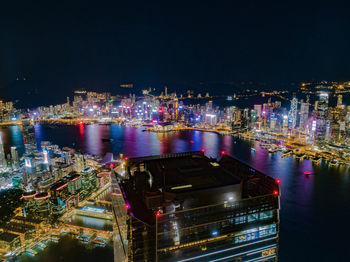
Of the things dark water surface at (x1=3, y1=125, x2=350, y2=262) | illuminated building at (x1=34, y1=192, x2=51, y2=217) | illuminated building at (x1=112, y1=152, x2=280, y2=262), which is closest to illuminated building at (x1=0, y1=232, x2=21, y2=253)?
illuminated building at (x1=34, y1=192, x2=51, y2=217)

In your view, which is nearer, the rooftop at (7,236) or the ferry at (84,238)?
the rooftop at (7,236)

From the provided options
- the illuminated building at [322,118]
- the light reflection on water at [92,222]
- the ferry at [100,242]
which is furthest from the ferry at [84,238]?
the illuminated building at [322,118]

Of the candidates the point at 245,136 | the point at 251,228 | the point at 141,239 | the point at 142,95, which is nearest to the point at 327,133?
the point at 245,136

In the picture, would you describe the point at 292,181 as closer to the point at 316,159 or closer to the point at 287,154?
the point at 316,159

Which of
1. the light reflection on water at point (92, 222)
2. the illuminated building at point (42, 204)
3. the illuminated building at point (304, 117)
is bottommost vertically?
the light reflection on water at point (92, 222)

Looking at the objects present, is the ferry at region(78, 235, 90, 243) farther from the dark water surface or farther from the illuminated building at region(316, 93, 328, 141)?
the illuminated building at region(316, 93, 328, 141)

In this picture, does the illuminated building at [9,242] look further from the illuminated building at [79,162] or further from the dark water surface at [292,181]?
the dark water surface at [292,181]

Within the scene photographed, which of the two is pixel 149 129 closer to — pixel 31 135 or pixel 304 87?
pixel 31 135
